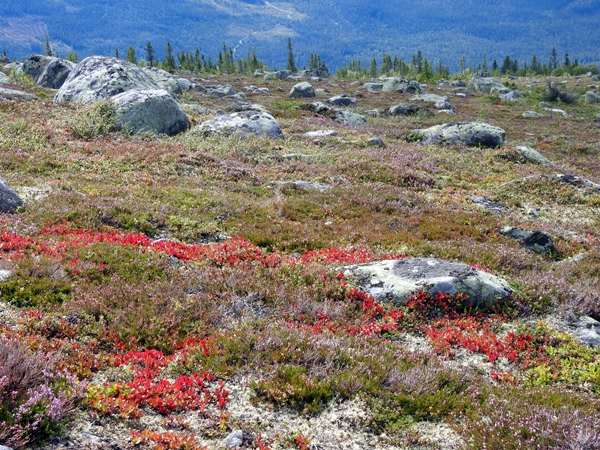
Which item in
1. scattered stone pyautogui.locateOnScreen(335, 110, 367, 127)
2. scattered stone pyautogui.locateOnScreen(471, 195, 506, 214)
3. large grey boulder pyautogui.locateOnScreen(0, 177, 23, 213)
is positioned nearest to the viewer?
large grey boulder pyautogui.locateOnScreen(0, 177, 23, 213)

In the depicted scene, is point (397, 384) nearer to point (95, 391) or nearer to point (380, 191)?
point (95, 391)

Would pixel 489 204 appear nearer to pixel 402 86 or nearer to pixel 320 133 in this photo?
pixel 320 133

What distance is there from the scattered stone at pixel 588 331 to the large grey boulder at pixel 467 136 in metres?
28.1

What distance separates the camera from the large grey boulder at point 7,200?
42.4 feet

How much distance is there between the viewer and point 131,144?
2439 centimetres

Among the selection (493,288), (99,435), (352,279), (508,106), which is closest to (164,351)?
(99,435)

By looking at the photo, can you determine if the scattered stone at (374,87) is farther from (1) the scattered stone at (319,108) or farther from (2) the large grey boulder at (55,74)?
(2) the large grey boulder at (55,74)

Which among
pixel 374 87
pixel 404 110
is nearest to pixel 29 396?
pixel 404 110

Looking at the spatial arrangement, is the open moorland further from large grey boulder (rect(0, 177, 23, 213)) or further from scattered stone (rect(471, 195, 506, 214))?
large grey boulder (rect(0, 177, 23, 213))

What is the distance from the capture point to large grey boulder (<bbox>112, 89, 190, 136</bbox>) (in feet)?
90.8

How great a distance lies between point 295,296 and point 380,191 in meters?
11.7

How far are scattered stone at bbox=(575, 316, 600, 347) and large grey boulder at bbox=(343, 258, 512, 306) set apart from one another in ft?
5.15

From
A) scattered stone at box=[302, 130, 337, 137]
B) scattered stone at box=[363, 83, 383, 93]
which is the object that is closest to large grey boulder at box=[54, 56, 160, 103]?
scattered stone at box=[302, 130, 337, 137]

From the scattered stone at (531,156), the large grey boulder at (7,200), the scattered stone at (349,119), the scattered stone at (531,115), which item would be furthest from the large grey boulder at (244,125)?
the scattered stone at (531,115)
